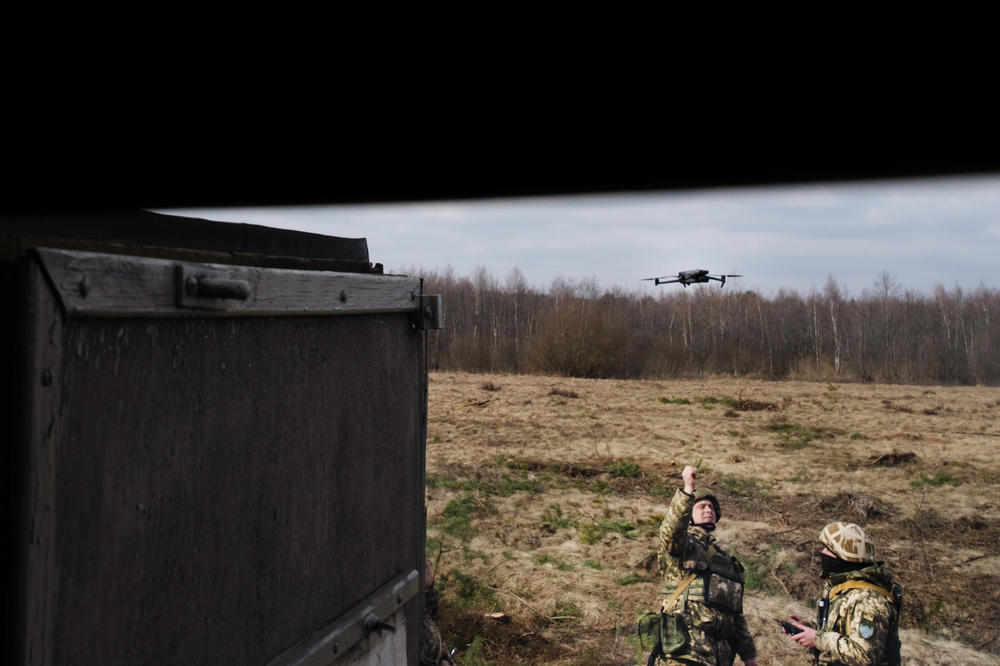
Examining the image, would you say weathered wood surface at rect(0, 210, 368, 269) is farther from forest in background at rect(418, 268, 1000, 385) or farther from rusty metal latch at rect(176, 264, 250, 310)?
forest in background at rect(418, 268, 1000, 385)

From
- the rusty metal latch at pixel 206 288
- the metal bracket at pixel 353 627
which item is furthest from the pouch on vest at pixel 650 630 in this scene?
the rusty metal latch at pixel 206 288

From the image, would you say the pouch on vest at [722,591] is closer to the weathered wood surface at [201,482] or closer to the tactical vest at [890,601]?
the tactical vest at [890,601]

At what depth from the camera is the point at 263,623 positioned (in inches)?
61.7

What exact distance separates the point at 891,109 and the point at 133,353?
121 centimetres

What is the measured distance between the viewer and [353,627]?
1911mm

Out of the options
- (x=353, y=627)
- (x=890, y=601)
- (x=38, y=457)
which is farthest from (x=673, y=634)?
(x=38, y=457)

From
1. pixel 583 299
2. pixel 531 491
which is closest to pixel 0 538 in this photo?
pixel 531 491

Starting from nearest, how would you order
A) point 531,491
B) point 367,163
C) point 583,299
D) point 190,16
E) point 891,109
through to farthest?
point 891,109, point 190,16, point 367,163, point 531,491, point 583,299

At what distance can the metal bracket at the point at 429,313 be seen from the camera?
2395 millimetres

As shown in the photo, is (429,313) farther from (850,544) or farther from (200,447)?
(850,544)

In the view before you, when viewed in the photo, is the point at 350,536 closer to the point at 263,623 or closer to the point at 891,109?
the point at 263,623

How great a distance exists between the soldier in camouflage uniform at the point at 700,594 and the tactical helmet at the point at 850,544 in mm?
833

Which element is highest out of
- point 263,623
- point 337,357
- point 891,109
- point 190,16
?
point 190,16

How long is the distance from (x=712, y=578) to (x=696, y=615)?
25 cm
